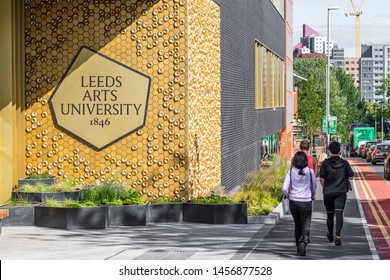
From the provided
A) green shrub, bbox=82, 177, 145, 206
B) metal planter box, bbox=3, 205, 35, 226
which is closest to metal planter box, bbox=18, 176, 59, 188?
green shrub, bbox=82, 177, 145, 206

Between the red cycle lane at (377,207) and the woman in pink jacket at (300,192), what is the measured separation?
122cm

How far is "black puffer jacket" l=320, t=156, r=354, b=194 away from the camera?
14805mm

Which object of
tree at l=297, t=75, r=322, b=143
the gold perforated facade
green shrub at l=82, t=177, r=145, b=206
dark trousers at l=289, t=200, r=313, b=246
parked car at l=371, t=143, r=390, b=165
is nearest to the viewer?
dark trousers at l=289, t=200, r=313, b=246

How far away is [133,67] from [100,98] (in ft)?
3.28

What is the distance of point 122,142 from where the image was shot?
20.2 m

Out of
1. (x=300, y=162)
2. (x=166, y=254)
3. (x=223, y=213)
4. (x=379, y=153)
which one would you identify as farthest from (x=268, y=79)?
(x=166, y=254)

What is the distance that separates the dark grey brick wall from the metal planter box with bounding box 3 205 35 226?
899 centimetres

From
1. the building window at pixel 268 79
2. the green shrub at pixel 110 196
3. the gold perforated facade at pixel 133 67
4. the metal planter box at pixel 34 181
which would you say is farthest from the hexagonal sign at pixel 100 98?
the building window at pixel 268 79

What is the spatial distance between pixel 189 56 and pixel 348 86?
12445cm

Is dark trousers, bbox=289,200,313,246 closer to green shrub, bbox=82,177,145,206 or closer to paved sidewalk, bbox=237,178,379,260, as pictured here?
paved sidewalk, bbox=237,178,379,260

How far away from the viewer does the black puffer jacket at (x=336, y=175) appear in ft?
48.6

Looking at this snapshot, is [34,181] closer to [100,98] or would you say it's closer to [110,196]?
[110,196]

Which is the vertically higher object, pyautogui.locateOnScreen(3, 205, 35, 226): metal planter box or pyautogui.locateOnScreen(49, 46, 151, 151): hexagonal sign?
pyautogui.locateOnScreen(49, 46, 151, 151): hexagonal sign

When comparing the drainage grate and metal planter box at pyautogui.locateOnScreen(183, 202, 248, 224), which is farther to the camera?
metal planter box at pyautogui.locateOnScreen(183, 202, 248, 224)
